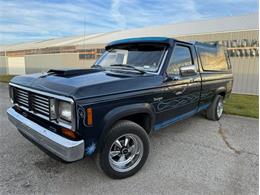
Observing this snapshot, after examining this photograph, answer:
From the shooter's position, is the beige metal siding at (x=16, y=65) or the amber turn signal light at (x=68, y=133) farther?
the beige metal siding at (x=16, y=65)

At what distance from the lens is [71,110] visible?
2.16 meters

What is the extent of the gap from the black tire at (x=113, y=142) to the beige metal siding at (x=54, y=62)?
41.0 ft

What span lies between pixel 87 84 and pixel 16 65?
24.4m

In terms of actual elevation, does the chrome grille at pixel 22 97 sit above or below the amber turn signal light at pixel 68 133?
above

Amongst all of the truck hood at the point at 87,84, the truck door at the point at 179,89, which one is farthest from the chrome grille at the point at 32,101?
→ the truck door at the point at 179,89

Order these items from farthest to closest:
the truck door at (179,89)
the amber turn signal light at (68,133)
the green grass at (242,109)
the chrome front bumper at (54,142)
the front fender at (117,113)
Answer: the green grass at (242,109) < the truck door at (179,89) < the front fender at (117,113) < the amber turn signal light at (68,133) < the chrome front bumper at (54,142)

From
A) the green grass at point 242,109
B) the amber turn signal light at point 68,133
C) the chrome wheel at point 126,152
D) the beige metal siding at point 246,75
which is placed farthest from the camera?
the beige metal siding at point 246,75

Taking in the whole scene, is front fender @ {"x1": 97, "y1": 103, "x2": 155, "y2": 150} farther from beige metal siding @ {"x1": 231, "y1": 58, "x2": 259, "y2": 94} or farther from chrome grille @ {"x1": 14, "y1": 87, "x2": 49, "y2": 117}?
beige metal siding @ {"x1": 231, "y1": 58, "x2": 259, "y2": 94}

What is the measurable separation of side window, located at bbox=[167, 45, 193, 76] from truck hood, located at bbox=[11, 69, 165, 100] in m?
0.43

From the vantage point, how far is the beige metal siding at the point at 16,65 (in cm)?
2211

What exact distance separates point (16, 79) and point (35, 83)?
75 cm

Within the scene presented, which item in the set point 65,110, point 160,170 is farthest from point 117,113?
point 160,170

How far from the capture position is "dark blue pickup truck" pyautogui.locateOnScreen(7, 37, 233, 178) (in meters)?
2.27

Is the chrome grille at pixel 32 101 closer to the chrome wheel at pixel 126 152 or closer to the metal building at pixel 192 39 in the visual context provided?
the chrome wheel at pixel 126 152
